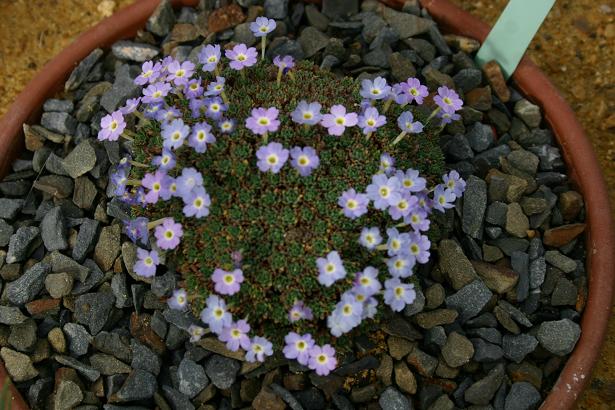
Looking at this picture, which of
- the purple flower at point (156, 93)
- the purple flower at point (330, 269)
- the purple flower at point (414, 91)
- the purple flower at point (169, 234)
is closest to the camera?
the purple flower at point (330, 269)

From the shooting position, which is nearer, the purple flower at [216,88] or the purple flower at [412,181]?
the purple flower at [412,181]

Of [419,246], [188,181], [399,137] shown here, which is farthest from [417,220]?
[188,181]

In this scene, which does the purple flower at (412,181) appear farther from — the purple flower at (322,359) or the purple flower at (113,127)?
the purple flower at (113,127)

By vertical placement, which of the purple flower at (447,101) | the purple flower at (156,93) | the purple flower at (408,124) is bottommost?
the purple flower at (447,101)

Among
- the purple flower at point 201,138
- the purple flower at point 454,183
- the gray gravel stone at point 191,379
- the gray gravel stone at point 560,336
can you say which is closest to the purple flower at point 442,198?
the purple flower at point 454,183

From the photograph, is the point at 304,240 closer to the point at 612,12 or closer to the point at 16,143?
the point at 16,143

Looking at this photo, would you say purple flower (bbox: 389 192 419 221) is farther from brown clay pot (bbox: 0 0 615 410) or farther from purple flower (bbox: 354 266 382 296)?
brown clay pot (bbox: 0 0 615 410)

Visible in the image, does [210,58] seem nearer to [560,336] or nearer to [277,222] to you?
[277,222]

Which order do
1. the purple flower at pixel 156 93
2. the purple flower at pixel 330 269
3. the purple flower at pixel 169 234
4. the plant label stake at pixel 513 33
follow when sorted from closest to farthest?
1. the purple flower at pixel 330 269
2. the purple flower at pixel 169 234
3. the purple flower at pixel 156 93
4. the plant label stake at pixel 513 33
